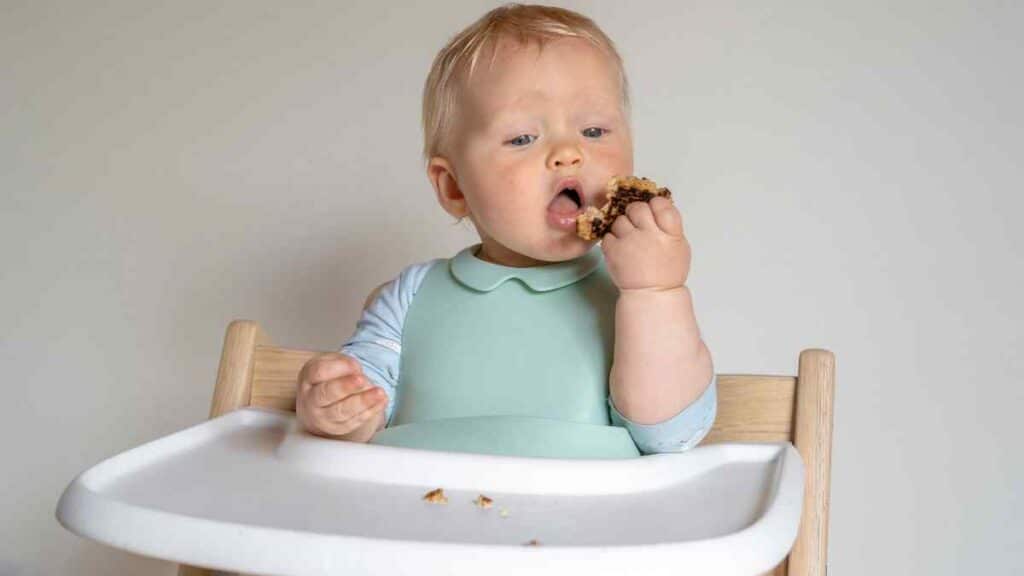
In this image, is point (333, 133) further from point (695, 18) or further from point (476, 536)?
point (476, 536)

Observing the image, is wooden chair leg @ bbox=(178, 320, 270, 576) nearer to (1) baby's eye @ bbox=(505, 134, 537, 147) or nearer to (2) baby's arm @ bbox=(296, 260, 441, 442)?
(2) baby's arm @ bbox=(296, 260, 441, 442)

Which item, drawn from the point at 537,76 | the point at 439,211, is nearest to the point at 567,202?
the point at 537,76

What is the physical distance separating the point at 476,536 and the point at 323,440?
217 millimetres

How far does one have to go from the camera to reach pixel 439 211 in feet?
5.97

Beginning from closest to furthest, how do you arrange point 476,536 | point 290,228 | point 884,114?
point 476,536
point 884,114
point 290,228

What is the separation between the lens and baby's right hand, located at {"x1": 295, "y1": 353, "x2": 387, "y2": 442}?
0.98 meters

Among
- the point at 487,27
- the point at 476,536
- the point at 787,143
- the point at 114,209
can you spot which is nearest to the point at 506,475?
the point at 476,536

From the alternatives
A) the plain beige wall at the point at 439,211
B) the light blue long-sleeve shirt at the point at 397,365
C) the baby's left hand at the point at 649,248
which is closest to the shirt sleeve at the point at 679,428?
the light blue long-sleeve shirt at the point at 397,365

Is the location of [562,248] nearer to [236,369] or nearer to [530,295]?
[530,295]

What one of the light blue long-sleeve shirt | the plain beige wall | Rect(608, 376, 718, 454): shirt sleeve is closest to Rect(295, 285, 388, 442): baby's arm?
the light blue long-sleeve shirt

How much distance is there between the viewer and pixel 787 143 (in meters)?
1.71

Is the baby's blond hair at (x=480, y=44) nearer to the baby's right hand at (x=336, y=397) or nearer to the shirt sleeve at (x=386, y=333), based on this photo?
the shirt sleeve at (x=386, y=333)

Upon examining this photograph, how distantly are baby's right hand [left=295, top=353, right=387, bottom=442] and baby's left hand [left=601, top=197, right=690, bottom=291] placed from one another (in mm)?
216

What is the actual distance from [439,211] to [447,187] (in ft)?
1.99
